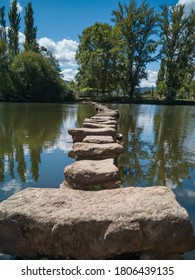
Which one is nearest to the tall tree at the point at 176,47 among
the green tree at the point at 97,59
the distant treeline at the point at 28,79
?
the green tree at the point at 97,59

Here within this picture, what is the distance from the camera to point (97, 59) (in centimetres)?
3928

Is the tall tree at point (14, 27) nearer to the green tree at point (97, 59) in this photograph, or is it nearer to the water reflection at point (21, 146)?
the green tree at point (97, 59)

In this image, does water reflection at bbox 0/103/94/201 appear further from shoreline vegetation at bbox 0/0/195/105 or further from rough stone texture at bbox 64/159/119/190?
shoreline vegetation at bbox 0/0/195/105

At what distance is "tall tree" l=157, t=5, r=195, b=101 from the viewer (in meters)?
41.4

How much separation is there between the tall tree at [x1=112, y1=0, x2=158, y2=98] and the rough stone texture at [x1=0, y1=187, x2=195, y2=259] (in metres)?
39.4

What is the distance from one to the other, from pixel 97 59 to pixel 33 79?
1308 cm

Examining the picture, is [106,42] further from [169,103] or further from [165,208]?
[165,208]

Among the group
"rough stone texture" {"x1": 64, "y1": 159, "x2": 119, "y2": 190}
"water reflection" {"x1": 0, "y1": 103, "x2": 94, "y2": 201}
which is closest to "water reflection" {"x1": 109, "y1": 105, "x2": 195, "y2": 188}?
"rough stone texture" {"x1": 64, "y1": 159, "x2": 119, "y2": 190}

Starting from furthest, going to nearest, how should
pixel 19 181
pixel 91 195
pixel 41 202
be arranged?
pixel 19 181
pixel 91 195
pixel 41 202

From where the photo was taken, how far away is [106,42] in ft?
130

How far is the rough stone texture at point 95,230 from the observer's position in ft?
7.05
